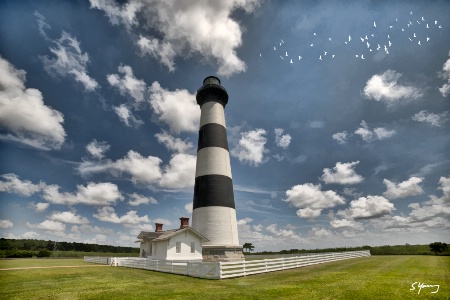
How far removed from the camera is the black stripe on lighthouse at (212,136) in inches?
1016

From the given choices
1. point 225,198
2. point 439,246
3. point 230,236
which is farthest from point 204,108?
point 439,246

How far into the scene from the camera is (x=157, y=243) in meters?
25.7

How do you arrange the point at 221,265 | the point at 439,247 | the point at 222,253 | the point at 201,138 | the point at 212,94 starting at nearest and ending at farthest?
the point at 221,265, the point at 222,253, the point at 201,138, the point at 212,94, the point at 439,247

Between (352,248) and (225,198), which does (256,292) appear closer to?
(225,198)

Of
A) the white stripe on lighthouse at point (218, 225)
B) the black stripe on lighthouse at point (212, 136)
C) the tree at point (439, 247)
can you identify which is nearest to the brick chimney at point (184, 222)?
the white stripe on lighthouse at point (218, 225)

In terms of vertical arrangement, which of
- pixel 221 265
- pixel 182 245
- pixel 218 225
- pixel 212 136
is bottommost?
pixel 221 265

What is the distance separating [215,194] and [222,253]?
214 inches

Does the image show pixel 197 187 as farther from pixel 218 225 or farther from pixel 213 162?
pixel 218 225

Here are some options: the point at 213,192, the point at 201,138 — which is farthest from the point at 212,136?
the point at 213,192

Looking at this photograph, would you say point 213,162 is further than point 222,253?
Yes

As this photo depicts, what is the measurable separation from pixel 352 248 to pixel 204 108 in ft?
170

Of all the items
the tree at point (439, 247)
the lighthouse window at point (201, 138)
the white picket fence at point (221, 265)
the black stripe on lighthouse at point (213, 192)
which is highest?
the lighthouse window at point (201, 138)

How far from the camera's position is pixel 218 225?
22.5m

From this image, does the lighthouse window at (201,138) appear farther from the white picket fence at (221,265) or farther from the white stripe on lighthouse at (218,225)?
the white picket fence at (221,265)
